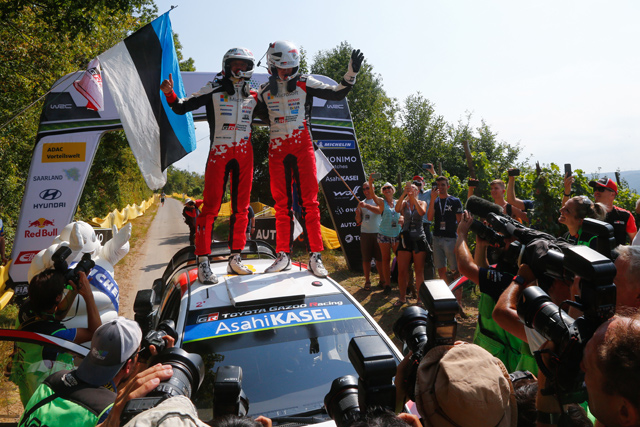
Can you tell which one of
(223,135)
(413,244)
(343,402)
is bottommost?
(413,244)

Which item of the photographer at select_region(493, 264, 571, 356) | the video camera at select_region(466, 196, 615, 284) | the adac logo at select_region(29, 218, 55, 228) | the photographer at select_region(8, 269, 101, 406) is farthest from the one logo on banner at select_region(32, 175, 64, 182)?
the photographer at select_region(493, 264, 571, 356)

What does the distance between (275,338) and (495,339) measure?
1.43 m

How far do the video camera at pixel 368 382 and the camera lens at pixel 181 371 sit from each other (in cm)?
51

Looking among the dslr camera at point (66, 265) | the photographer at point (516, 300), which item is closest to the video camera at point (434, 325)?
the photographer at point (516, 300)

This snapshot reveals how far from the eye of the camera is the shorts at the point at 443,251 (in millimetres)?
6791

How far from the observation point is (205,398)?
2396 mm

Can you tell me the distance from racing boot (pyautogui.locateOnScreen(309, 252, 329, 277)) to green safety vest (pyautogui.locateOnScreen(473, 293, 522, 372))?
1.33 m

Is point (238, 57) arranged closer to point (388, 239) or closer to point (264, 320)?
point (264, 320)

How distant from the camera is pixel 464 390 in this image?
1.23 metres

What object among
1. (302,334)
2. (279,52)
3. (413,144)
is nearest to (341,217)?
(279,52)

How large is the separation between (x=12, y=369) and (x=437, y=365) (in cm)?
238

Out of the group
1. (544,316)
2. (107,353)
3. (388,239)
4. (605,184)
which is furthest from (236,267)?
(388,239)

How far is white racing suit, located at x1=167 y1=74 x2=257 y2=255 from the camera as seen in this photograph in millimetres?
4418

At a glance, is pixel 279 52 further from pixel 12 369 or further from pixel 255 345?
pixel 12 369
